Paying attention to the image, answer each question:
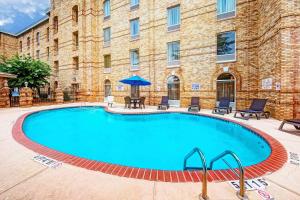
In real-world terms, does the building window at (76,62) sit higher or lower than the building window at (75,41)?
lower

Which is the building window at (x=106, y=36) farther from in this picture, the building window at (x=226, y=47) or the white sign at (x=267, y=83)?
the white sign at (x=267, y=83)

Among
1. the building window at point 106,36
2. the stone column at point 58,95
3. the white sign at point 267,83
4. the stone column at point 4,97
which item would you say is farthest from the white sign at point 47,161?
the building window at point 106,36

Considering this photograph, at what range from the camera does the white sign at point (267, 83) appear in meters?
9.70

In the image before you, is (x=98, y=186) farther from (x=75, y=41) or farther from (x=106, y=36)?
(x=75, y=41)

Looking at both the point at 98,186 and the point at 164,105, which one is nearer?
the point at 98,186

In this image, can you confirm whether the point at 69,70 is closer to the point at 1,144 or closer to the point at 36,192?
the point at 1,144

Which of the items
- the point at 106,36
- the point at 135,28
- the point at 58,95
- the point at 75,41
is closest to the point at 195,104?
the point at 135,28

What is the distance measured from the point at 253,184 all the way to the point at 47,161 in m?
3.98

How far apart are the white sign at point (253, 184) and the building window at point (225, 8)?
13187 mm

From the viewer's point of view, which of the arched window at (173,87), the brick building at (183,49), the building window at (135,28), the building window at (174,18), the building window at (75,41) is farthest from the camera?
the building window at (75,41)

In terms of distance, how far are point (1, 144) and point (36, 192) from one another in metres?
3.42

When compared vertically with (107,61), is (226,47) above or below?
below

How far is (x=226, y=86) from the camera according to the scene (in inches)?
512

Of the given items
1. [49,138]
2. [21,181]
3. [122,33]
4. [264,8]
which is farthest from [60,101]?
[264,8]
